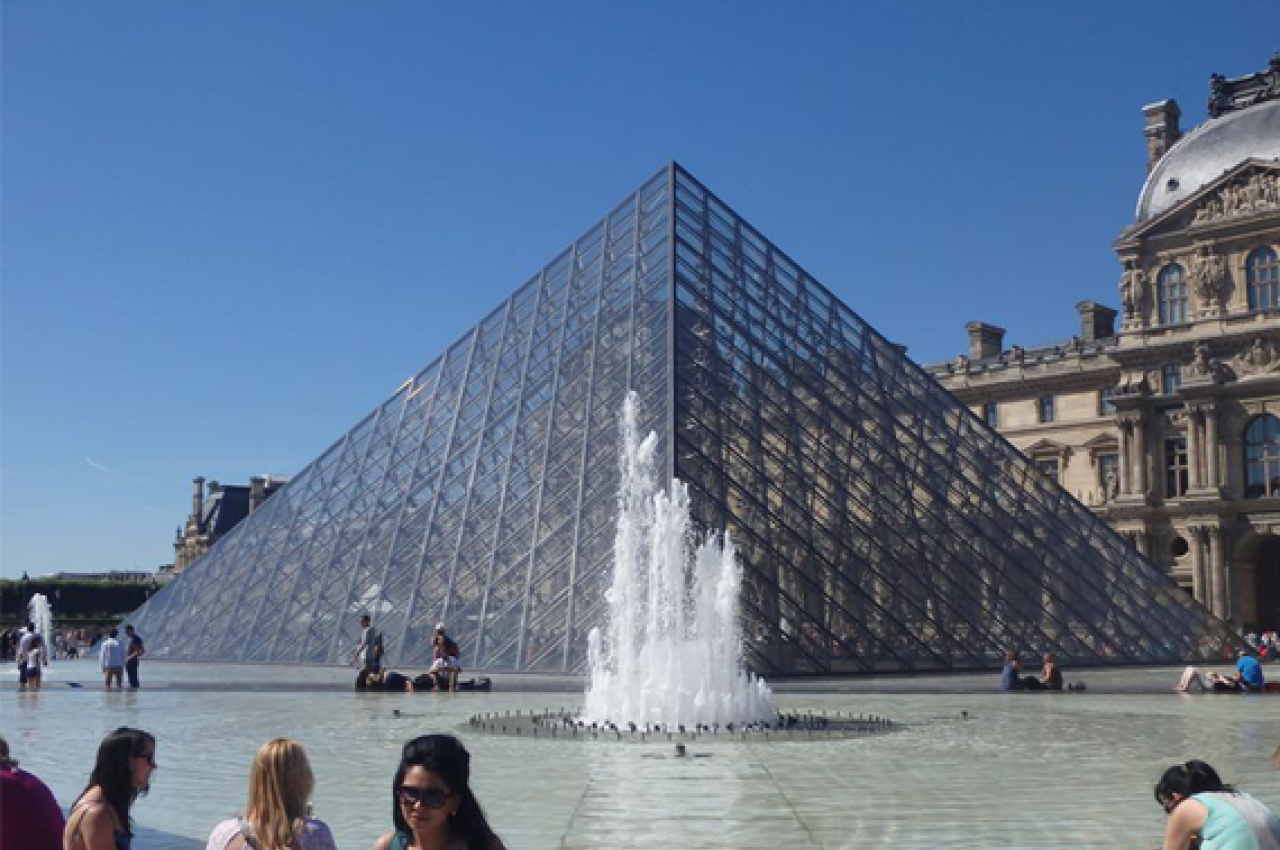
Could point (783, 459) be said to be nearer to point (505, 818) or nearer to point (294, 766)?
point (505, 818)

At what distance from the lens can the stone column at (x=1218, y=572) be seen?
4744 centimetres

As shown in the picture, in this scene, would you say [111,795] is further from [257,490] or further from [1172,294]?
[257,490]

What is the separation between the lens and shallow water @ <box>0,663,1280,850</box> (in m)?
7.75

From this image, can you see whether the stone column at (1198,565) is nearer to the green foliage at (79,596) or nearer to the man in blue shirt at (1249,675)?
the man in blue shirt at (1249,675)

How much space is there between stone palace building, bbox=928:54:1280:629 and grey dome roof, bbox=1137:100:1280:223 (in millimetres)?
64

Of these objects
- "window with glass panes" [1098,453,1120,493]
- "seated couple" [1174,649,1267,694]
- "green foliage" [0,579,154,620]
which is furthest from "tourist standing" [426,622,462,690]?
"green foliage" [0,579,154,620]

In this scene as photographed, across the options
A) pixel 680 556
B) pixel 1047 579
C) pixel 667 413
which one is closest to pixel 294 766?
pixel 680 556

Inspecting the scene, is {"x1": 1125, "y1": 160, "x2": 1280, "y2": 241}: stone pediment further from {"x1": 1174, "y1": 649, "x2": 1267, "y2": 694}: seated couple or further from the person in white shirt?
the person in white shirt

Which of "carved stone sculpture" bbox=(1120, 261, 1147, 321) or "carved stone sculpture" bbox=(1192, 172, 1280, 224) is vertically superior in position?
"carved stone sculpture" bbox=(1192, 172, 1280, 224)

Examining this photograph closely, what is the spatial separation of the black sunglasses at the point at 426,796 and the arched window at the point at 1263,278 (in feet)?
163

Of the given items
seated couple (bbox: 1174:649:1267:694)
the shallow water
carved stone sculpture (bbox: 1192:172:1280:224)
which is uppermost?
carved stone sculpture (bbox: 1192:172:1280:224)

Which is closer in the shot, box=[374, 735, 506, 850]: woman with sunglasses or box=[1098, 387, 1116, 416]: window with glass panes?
box=[374, 735, 506, 850]: woman with sunglasses

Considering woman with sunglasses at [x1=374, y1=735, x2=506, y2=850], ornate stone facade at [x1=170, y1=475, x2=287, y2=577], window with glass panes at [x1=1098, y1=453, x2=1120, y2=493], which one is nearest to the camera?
woman with sunglasses at [x1=374, y1=735, x2=506, y2=850]

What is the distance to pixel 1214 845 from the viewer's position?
14.9ft
